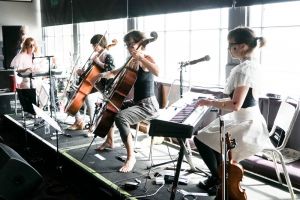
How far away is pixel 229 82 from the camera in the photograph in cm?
242

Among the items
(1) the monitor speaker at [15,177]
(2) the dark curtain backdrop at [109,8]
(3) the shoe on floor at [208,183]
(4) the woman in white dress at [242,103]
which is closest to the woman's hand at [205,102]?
(4) the woman in white dress at [242,103]

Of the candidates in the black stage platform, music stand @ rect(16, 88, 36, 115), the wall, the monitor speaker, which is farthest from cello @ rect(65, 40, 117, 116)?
the wall

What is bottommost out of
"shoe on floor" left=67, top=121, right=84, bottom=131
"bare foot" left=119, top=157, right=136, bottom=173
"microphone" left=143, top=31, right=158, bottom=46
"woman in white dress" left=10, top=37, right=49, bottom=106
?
"bare foot" left=119, top=157, right=136, bottom=173

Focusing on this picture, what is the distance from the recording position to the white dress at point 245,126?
2307 millimetres

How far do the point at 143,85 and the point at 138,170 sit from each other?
0.80 m

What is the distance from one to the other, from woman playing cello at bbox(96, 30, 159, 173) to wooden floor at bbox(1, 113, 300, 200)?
0.65 ft

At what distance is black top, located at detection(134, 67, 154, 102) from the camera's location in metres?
3.23

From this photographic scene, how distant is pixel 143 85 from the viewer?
128 inches

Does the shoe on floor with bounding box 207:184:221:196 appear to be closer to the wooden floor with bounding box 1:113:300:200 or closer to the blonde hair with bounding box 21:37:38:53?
the wooden floor with bounding box 1:113:300:200

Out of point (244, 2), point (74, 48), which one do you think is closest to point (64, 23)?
point (74, 48)

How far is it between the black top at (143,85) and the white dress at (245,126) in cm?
94

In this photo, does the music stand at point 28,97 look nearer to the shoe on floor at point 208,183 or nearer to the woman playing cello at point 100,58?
the woman playing cello at point 100,58

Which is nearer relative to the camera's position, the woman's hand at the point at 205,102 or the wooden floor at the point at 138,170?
the woman's hand at the point at 205,102

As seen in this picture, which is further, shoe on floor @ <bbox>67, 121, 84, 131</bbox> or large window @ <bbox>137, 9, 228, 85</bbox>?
shoe on floor @ <bbox>67, 121, 84, 131</bbox>
